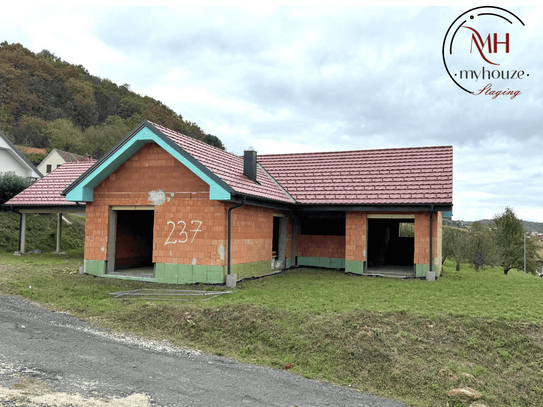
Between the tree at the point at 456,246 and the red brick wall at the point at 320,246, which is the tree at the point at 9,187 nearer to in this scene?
the red brick wall at the point at 320,246

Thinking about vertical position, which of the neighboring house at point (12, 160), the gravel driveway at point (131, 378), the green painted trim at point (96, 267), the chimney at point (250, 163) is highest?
the neighboring house at point (12, 160)

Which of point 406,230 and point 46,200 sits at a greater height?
point 46,200

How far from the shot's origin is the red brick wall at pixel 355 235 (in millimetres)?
15570

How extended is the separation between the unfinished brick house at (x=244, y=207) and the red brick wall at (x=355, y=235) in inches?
1.4

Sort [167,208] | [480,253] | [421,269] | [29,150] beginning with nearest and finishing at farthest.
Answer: [167,208], [421,269], [480,253], [29,150]

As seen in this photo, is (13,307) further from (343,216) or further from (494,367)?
(343,216)

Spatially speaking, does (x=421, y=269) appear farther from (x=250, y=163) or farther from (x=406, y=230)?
(x=406, y=230)

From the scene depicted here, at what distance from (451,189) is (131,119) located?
6590cm

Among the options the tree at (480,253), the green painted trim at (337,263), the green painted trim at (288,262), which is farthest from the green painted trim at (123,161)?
the tree at (480,253)

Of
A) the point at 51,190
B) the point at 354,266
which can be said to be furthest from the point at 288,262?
the point at 51,190

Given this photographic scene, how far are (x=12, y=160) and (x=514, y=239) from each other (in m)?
46.6

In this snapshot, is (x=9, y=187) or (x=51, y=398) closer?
(x=51, y=398)

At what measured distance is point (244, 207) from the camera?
1348cm

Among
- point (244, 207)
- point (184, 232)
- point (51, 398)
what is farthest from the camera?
point (244, 207)
